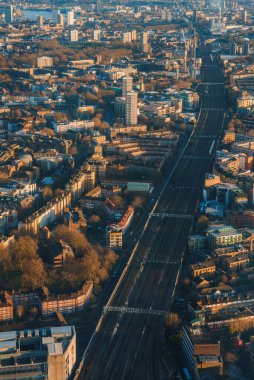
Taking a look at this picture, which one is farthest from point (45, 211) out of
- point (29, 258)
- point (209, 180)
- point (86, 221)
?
point (209, 180)

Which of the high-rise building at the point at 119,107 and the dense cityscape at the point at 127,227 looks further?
the high-rise building at the point at 119,107

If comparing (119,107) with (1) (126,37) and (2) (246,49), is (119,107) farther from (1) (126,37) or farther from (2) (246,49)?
(1) (126,37)

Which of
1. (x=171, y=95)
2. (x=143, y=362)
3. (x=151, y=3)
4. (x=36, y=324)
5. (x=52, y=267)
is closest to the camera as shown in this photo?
(x=143, y=362)

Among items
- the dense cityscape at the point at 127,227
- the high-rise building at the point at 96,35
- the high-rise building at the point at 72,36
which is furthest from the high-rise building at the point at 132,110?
the high-rise building at the point at 96,35

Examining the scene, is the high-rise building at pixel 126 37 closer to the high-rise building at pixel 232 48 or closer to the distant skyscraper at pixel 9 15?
the high-rise building at pixel 232 48

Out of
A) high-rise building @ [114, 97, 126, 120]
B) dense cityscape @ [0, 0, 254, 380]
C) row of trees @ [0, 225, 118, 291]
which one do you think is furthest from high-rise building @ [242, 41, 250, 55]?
row of trees @ [0, 225, 118, 291]

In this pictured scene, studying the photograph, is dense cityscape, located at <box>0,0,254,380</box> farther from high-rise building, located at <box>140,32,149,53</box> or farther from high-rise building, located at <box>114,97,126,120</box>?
high-rise building, located at <box>140,32,149,53</box>

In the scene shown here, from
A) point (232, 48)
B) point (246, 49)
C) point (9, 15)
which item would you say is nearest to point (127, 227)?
point (232, 48)

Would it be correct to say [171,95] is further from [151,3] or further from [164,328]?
[151,3]
